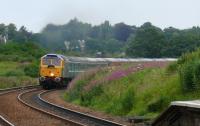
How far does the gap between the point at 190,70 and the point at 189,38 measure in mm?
56707

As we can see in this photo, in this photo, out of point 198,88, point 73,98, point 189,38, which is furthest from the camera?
point 189,38

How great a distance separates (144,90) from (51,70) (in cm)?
2095

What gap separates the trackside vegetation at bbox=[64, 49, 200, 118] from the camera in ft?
67.3

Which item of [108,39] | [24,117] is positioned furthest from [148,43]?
[108,39]

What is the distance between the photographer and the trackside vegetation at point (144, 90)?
20516mm

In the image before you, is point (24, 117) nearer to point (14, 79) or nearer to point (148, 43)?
point (14, 79)

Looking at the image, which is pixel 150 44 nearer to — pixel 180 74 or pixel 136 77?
pixel 136 77

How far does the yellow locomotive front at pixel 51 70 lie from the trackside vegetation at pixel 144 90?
1072cm

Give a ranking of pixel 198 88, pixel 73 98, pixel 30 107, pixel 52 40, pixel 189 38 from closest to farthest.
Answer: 1. pixel 198 88
2. pixel 30 107
3. pixel 73 98
4. pixel 189 38
5. pixel 52 40

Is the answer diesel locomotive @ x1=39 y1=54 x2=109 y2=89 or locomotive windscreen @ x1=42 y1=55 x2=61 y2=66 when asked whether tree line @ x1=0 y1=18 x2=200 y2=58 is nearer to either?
diesel locomotive @ x1=39 y1=54 x2=109 y2=89

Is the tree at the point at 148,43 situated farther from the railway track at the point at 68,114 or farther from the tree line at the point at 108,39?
the railway track at the point at 68,114

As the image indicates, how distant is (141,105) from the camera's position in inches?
879

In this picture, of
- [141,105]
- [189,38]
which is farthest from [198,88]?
[189,38]

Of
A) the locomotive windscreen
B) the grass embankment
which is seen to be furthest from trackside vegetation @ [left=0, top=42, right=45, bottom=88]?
the locomotive windscreen
